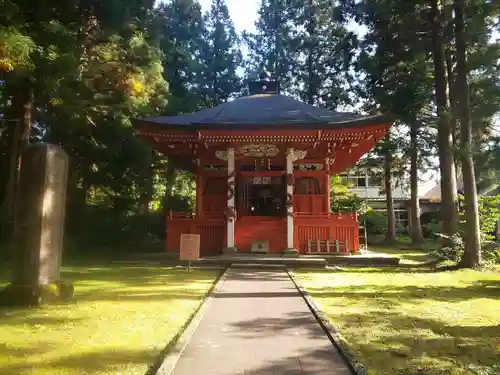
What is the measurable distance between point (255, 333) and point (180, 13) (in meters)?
24.1

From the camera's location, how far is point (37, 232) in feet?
22.0

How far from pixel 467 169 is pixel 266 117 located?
6.39 meters

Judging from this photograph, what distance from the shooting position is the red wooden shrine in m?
13.1

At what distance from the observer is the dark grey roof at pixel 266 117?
12773 millimetres

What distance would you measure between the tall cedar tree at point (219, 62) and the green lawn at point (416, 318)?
69.3 ft

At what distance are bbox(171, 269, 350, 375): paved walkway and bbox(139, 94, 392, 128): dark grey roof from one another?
22.0ft

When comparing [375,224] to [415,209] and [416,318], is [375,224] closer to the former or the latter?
[415,209]

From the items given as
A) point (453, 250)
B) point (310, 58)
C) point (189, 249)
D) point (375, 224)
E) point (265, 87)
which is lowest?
point (453, 250)

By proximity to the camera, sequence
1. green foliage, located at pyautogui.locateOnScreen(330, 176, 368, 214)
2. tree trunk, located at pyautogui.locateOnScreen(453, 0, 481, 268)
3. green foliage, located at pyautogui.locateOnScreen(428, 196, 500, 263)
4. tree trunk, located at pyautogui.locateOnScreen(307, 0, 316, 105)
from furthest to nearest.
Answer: tree trunk, located at pyautogui.locateOnScreen(307, 0, 316, 105), green foliage, located at pyautogui.locateOnScreen(330, 176, 368, 214), green foliage, located at pyautogui.locateOnScreen(428, 196, 500, 263), tree trunk, located at pyautogui.locateOnScreen(453, 0, 481, 268)

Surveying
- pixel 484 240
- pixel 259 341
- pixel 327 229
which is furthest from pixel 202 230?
pixel 259 341

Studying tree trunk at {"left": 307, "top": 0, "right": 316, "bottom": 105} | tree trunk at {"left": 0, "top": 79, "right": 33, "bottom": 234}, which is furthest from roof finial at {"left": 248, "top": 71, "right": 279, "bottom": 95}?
tree trunk at {"left": 307, "top": 0, "right": 316, "bottom": 105}

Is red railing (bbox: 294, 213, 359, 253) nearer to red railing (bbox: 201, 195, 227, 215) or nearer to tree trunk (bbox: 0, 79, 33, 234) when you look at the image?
red railing (bbox: 201, 195, 227, 215)

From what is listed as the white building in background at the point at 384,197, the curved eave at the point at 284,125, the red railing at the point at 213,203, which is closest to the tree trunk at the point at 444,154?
the curved eave at the point at 284,125

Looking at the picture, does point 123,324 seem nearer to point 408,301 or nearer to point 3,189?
point 408,301
